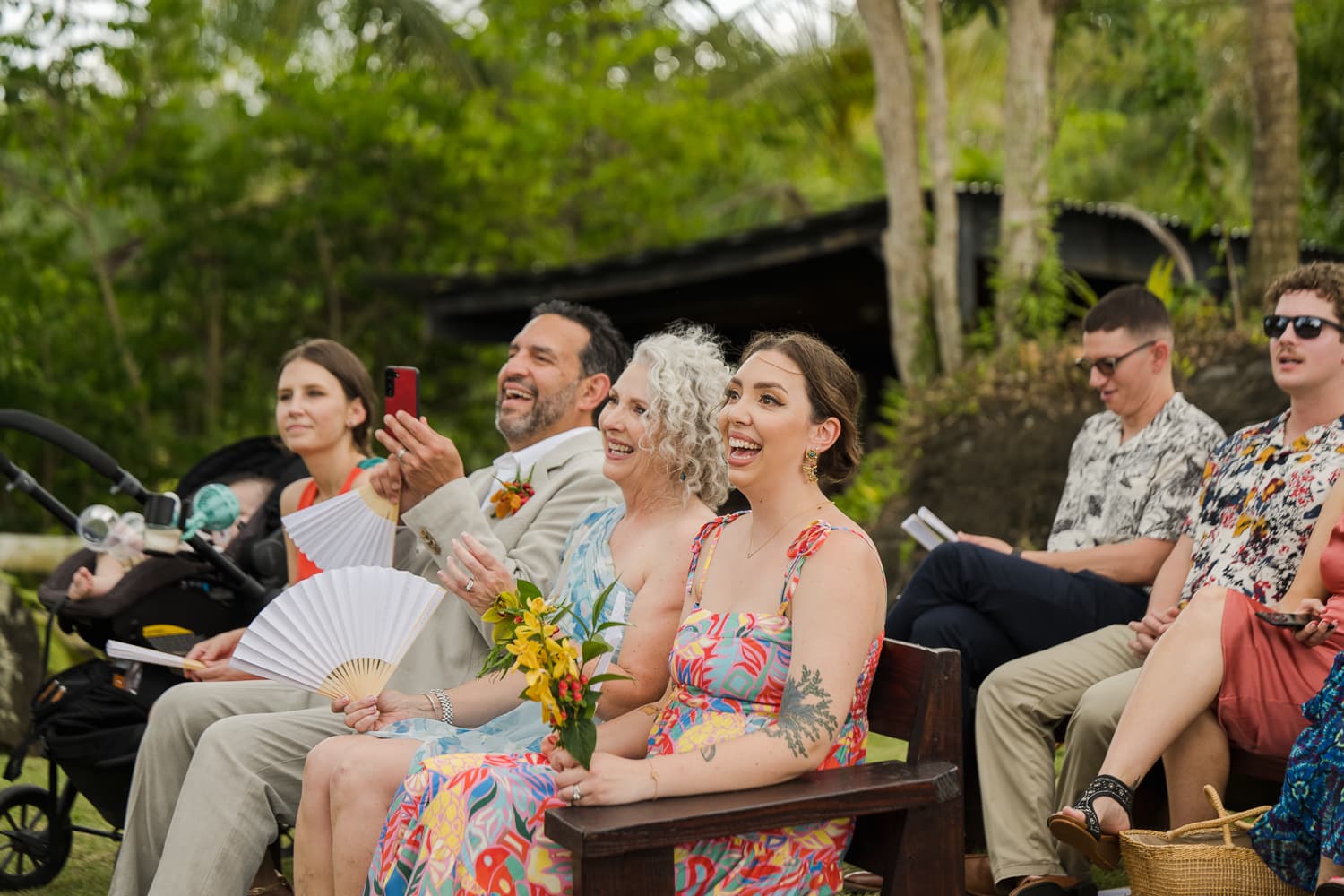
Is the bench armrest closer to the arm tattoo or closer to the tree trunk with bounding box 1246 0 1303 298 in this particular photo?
the arm tattoo

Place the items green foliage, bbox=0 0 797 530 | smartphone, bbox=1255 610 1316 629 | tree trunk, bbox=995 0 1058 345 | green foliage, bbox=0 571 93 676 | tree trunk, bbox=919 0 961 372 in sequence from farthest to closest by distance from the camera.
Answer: green foliage, bbox=0 0 797 530 < tree trunk, bbox=919 0 961 372 < tree trunk, bbox=995 0 1058 345 < green foliage, bbox=0 571 93 676 < smartphone, bbox=1255 610 1316 629

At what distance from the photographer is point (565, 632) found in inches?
123

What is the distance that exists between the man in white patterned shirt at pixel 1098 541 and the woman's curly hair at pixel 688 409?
3.26 ft

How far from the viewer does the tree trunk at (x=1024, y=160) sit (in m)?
7.67

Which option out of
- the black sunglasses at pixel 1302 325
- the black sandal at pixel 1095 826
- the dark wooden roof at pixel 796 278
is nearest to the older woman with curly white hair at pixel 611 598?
the black sandal at pixel 1095 826

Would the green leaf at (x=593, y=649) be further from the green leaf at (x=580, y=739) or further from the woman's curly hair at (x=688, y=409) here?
the woman's curly hair at (x=688, y=409)

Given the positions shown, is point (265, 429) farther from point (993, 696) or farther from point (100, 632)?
point (993, 696)

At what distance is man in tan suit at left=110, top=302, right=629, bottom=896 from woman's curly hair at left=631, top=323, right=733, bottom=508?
0.51 meters

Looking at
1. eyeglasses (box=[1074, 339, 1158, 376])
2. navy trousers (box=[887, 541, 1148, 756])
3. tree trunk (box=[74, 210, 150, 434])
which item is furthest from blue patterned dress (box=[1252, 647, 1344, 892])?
tree trunk (box=[74, 210, 150, 434])

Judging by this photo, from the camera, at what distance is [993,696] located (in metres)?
3.74

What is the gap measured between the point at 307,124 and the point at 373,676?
1135cm

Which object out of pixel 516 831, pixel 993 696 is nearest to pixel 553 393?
pixel 993 696

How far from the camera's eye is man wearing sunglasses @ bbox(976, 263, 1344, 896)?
3453 mm

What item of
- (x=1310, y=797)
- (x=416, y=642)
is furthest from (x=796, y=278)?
(x=1310, y=797)
